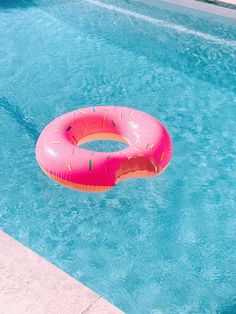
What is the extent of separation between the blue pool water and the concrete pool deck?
456 mm

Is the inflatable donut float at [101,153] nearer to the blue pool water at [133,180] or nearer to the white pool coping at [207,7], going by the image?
the blue pool water at [133,180]

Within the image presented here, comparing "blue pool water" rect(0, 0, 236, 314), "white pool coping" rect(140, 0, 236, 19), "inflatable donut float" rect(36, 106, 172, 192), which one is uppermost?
"inflatable donut float" rect(36, 106, 172, 192)

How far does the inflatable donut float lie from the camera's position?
449 cm

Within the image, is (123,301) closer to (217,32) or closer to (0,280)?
(0,280)

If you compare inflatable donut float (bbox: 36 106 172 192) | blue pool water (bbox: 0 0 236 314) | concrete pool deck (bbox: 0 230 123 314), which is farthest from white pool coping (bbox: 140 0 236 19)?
concrete pool deck (bbox: 0 230 123 314)

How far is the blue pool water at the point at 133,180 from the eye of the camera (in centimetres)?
432

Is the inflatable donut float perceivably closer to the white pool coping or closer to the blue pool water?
the blue pool water

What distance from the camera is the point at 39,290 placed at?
3.66 meters

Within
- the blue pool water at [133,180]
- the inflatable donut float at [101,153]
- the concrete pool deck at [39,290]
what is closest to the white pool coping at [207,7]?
the blue pool water at [133,180]

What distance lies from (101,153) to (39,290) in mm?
1521

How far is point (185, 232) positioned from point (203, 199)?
599 mm

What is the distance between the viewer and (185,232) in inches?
188

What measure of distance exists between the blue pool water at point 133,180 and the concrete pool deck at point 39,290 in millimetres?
456

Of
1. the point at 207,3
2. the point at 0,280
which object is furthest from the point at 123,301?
the point at 207,3
